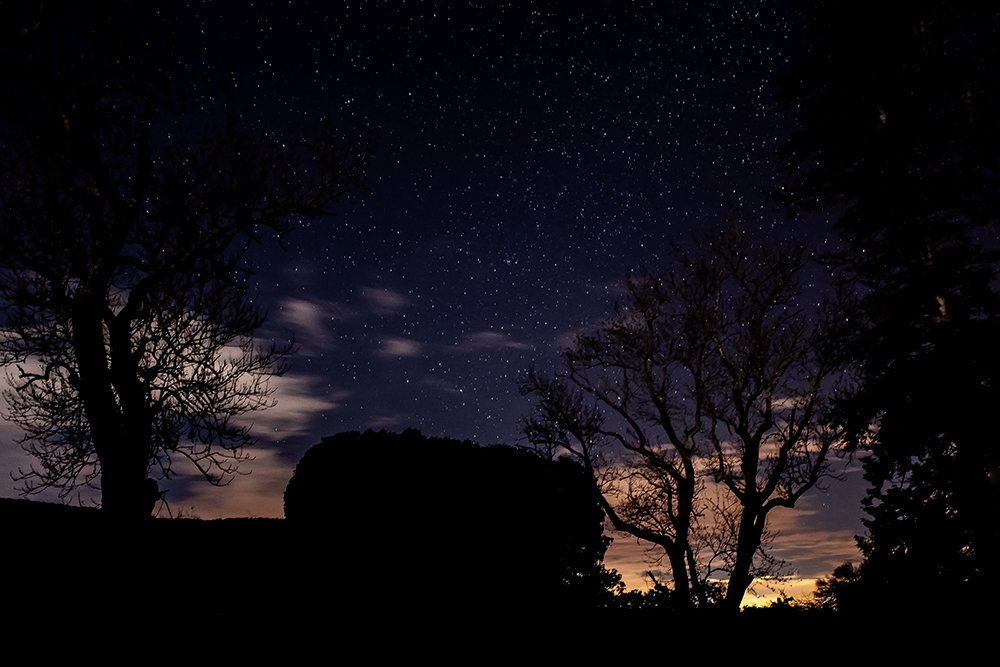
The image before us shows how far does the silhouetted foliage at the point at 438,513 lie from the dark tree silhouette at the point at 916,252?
6417 mm

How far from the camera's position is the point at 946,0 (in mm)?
12453

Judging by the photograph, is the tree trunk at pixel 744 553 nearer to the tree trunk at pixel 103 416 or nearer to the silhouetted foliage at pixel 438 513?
the silhouetted foliage at pixel 438 513

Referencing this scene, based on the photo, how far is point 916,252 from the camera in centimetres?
1216

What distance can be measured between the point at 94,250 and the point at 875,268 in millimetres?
17685

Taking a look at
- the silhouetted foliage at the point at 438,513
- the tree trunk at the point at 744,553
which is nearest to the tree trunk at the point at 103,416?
the silhouetted foliage at the point at 438,513

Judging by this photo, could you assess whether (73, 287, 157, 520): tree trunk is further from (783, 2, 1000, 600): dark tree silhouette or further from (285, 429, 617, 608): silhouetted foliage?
(783, 2, 1000, 600): dark tree silhouette

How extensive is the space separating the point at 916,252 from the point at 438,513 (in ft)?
37.9

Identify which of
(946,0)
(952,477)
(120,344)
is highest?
(946,0)

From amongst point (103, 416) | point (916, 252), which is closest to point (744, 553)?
point (916, 252)

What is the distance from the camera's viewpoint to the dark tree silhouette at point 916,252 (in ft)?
33.9

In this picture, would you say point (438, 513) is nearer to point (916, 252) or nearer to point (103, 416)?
point (103, 416)

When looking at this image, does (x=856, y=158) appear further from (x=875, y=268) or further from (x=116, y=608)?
(x=116, y=608)

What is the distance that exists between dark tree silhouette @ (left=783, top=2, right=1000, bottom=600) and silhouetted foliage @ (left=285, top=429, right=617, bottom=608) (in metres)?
6.42

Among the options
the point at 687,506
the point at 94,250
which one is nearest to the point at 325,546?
the point at 94,250
